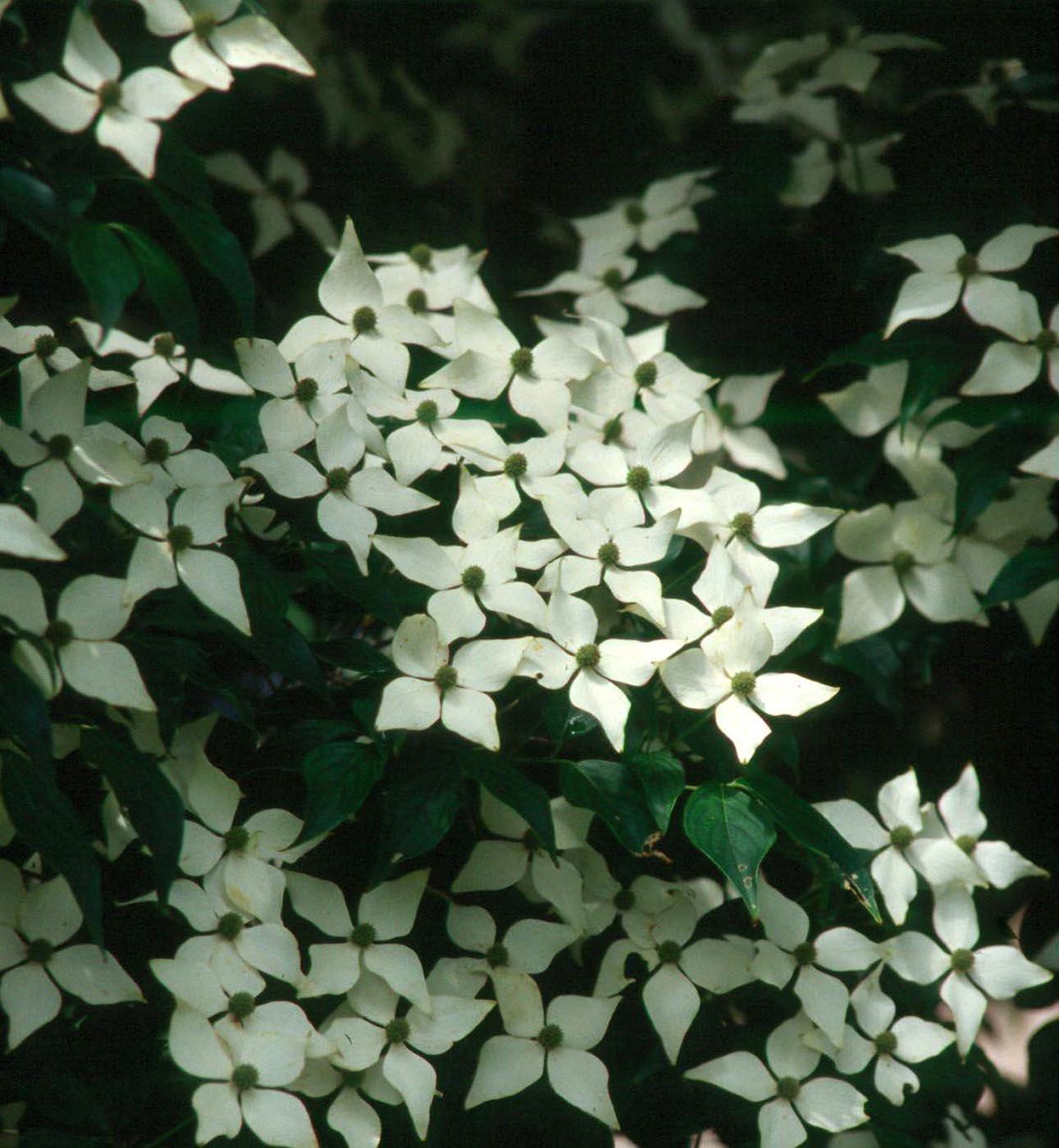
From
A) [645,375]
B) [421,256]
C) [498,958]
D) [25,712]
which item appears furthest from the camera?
[421,256]

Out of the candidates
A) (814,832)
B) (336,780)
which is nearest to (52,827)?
(336,780)


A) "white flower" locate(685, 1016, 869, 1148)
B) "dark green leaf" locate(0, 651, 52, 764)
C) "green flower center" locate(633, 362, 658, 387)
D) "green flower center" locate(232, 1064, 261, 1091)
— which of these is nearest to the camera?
"dark green leaf" locate(0, 651, 52, 764)

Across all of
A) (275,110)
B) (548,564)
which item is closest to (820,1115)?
(548,564)

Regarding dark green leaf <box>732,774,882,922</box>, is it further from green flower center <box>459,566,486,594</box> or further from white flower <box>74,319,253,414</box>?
white flower <box>74,319,253,414</box>

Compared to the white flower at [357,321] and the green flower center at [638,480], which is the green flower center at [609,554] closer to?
the green flower center at [638,480]

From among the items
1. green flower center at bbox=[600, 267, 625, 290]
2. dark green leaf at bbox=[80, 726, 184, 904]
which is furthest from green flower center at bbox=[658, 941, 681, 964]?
green flower center at bbox=[600, 267, 625, 290]

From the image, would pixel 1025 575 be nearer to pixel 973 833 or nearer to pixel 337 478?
pixel 973 833

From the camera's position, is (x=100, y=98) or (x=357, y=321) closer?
(x=100, y=98)
